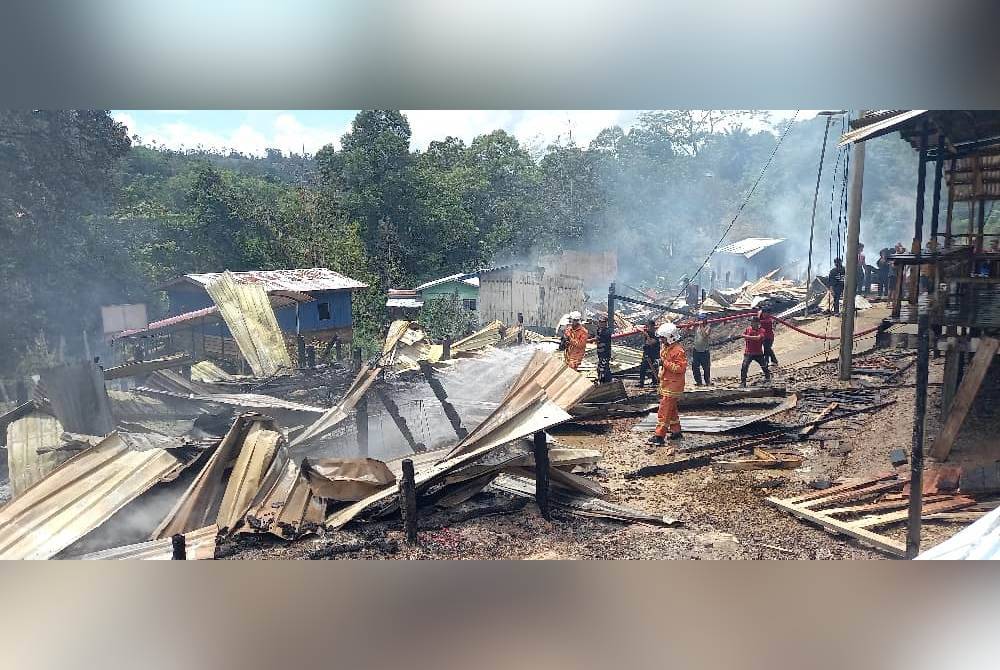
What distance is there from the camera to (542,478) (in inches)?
189

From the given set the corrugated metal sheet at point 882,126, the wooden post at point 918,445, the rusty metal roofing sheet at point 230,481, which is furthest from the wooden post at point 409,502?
the corrugated metal sheet at point 882,126

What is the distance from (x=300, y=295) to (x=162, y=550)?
2.31 meters

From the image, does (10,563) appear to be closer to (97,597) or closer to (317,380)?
(97,597)

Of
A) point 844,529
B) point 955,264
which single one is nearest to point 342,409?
point 844,529

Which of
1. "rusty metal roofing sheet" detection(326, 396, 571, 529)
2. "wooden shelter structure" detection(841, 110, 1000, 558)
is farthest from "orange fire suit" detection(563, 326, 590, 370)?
"wooden shelter structure" detection(841, 110, 1000, 558)

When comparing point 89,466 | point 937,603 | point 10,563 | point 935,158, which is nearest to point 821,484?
point 937,603

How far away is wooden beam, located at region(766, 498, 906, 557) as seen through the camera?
4.39 metres

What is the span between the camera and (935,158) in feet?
19.3

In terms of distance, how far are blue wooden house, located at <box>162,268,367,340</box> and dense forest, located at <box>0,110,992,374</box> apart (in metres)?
0.11

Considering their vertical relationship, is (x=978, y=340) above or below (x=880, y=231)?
below

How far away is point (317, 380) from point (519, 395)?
1963 millimetres

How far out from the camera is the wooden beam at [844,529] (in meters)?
4.39

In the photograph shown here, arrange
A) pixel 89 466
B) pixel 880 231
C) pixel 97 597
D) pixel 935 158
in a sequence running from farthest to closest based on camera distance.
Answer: pixel 880 231, pixel 935 158, pixel 89 466, pixel 97 597

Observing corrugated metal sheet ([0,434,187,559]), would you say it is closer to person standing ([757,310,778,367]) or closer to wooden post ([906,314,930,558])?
wooden post ([906,314,930,558])
